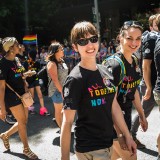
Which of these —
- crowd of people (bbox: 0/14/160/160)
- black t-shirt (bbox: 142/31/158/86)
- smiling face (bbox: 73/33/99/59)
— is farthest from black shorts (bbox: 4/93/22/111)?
smiling face (bbox: 73/33/99/59)

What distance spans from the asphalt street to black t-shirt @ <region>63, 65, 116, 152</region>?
2.10 meters

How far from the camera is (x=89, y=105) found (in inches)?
97.7


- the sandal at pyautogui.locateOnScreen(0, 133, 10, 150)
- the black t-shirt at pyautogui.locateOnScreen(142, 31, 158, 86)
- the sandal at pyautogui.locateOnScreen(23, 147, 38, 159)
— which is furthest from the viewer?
the sandal at pyautogui.locateOnScreen(0, 133, 10, 150)

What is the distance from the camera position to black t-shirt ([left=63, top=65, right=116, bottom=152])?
95.6 inches

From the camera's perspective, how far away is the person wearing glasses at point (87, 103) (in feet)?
7.97

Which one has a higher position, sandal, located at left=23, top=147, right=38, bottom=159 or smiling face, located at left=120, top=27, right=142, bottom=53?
smiling face, located at left=120, top=27, right=142, bottom=53

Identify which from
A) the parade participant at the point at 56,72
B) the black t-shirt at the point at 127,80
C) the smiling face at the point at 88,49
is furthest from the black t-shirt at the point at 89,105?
the parade participant at the point at 56,72

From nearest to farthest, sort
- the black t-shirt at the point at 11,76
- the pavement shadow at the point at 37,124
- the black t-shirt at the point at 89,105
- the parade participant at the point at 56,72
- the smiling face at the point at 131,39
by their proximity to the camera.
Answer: the black t-shirt at the point at 89,105
the smiling face at the point at 131,39
the black t-shirt at the point at 11,76
the parade participant at the point at 56,72
the pavement shadow at the point at 37,124

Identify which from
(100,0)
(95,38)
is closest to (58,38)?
(100,0)

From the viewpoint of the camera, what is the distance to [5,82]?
4520 millimetres

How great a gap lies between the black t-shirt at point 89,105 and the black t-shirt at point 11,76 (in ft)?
7.17

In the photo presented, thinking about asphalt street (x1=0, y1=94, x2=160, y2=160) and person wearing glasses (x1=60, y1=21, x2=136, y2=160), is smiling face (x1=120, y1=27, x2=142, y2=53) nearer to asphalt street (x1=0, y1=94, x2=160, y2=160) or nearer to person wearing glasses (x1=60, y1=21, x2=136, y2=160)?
person wearing glasses (x1=60, y1=21, x2=136, y2=160)

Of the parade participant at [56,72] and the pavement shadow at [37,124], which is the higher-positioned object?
the parade participant at [56,72]

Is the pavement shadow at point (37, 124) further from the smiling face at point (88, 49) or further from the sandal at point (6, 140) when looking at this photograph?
the smiling face at point (88, 49)
